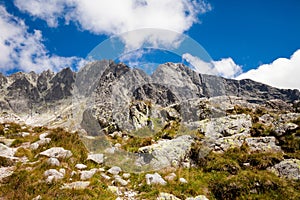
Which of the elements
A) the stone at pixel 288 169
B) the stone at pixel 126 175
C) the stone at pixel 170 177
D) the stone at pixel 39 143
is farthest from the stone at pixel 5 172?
the stone at pixel 288 169

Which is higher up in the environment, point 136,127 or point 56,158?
point 136,127

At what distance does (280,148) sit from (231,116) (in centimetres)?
443

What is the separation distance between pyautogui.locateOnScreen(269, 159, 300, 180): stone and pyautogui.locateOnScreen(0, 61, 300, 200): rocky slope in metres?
0.04

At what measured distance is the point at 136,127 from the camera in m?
18.6

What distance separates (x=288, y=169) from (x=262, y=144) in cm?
268

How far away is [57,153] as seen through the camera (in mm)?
11531

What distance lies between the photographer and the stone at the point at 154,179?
9398mm

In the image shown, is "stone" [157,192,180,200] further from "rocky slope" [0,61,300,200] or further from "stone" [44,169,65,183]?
"stone" [44,169,65,183]

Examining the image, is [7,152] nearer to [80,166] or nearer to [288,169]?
[80,166]

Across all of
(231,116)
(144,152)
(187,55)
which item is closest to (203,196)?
(144,152)

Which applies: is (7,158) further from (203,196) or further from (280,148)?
(280,148)

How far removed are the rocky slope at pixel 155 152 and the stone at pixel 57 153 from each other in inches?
1.9

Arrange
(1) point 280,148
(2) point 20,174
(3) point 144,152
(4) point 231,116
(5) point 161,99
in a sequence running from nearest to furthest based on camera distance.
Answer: (2) point 20,174 → (1) point 280,148 → (3) point 144,152 → (4) point 231,116 → (5) point 161,99

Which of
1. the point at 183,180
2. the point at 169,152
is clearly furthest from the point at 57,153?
the point at 183,180
